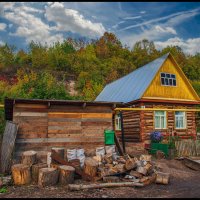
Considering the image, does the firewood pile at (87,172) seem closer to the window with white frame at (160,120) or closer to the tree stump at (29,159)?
the tree stump at (29,159)

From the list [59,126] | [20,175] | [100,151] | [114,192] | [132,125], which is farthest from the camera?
[132,125]

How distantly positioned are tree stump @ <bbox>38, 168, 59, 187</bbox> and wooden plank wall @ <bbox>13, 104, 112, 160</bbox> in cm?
240

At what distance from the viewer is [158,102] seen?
856 inches

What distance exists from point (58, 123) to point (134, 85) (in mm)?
12679

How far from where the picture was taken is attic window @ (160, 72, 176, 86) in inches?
888

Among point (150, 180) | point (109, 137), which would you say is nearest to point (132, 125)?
point (109, 137)

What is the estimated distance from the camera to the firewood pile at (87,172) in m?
9.26

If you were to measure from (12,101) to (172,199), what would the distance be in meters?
7.34

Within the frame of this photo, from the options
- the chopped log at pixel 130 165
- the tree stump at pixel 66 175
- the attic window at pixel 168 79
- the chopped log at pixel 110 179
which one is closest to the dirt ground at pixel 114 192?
the tree stump at pixel 66 175

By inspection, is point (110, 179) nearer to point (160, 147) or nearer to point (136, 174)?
point (136, 174)

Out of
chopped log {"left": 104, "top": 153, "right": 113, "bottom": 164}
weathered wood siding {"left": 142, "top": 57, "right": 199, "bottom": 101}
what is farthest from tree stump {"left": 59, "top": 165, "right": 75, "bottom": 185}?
weathered wood siding {"left": 142, "top": 57, "right": 199, "bottom": 101}

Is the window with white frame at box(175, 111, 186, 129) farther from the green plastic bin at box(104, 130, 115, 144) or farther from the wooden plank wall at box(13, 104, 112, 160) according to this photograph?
the green plastic bin at box(104, 130, 115, 144)

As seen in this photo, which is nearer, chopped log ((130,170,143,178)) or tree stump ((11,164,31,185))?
tree stump ((11,164,31,185))

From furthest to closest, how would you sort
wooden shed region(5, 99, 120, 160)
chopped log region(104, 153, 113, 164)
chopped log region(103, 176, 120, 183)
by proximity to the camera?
wooden shed region(5, 99, 120, 160), chopped log region(104, 153, 113, 164), chopped log region(103, 176, 120, 183)
